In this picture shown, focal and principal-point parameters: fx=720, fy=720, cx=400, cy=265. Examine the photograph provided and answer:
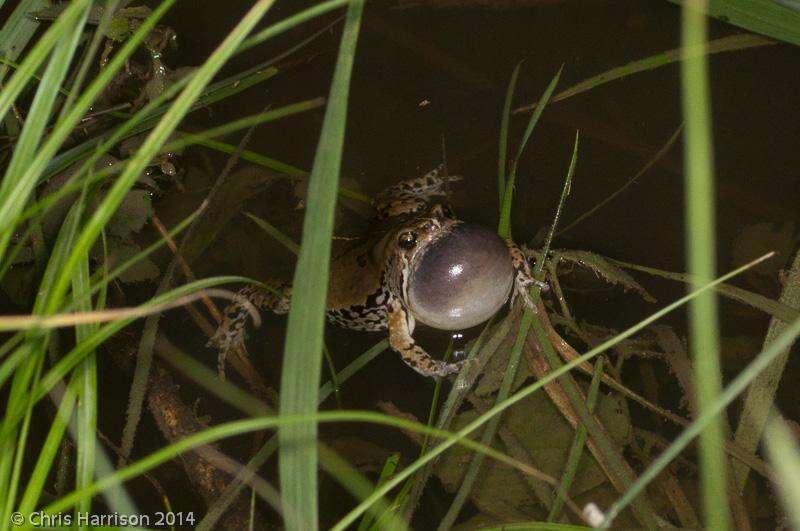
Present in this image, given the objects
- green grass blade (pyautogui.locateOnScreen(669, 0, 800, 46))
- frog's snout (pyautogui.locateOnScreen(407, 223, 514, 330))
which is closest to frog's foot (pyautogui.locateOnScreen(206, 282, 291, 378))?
frog's snout (pyautogui.locateOnScreen(407, 223, 514, 330))

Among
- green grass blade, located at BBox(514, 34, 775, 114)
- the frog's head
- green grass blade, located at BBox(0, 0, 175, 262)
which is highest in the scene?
green grass blade, located at BBox(514, 34, 775, 114)

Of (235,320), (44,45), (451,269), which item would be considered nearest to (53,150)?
(44,45)

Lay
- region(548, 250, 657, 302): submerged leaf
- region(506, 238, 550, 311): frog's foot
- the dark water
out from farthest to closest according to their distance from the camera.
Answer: the dark water < region(548, 250, 657, 302): submerged leaf < region(506, 238, 550, 311): frog's foot

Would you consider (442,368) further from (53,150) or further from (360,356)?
(53,150)

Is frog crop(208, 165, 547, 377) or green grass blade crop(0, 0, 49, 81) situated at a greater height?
green grass blade crop(0, 0, 49, 81)

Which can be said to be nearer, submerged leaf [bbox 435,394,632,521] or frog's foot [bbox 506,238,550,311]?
submerged leaf [bbox 435,394,632,521]

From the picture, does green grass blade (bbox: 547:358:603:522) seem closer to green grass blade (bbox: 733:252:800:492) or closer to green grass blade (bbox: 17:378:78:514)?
green grass blade (bbox: 733:252:800:492)
